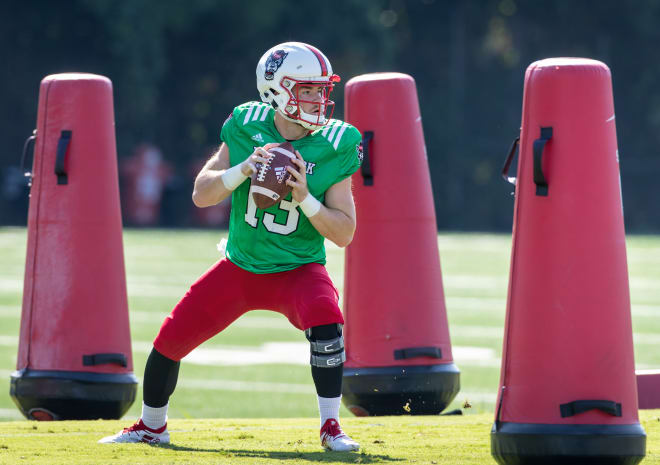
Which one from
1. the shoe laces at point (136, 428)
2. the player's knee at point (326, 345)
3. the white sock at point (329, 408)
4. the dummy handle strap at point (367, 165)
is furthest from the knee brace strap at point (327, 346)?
the dummy handle strap at point (367, 165)

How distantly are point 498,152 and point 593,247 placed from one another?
27328 mm

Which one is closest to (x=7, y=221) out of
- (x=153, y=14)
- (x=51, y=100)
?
(x=153, y=14)

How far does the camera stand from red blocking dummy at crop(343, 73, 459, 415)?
6.22m

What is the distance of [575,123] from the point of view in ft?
13.7

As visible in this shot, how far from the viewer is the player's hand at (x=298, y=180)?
459 cm

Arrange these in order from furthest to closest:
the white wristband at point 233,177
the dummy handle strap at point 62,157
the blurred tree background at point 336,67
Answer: the blurred tree background at point 336,67 → the dummy handle strap at point 62,157 → the white wristband at point 233,177

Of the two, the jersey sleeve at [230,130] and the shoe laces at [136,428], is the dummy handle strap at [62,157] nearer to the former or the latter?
the jersey sleeve at [230,130]

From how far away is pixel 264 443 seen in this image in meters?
4.90

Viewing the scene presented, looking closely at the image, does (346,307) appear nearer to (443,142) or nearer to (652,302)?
(652,302)

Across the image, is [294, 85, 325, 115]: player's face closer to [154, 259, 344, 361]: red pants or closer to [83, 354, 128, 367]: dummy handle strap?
[154, 259, 344, 361]: red pants

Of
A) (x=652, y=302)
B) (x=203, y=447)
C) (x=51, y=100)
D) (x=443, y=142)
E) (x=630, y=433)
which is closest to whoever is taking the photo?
(x=630, y=433)

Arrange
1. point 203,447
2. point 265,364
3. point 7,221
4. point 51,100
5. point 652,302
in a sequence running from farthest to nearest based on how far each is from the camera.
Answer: point 7,221 < point 652,302 < point 265,364 < point 51,100 < point 203,447

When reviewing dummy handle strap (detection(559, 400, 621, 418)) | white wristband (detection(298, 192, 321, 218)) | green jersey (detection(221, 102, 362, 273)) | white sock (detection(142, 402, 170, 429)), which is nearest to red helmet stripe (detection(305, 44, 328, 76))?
green jersey (detection(221, 102, 362, 273))

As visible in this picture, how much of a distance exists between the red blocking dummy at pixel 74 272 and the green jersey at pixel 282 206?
1432 mm
